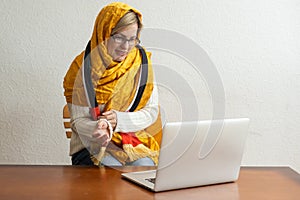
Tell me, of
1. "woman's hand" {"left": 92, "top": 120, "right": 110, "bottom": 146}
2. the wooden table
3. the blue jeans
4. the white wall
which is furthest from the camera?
the white wall

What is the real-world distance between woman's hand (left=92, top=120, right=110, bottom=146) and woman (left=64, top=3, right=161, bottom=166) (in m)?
0.07

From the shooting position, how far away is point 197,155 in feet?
4.71

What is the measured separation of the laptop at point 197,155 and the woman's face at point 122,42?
77 cm

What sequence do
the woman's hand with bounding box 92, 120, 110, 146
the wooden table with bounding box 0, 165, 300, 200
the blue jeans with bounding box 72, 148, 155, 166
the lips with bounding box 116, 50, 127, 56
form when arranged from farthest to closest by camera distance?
the lips with bounding box 116, 50, 127, 56, the blue jeans with bounding box 72, 148, 155, 166, the woman's hand with bounding box 92, 120, 110, 146, the wooden table with bounding box 0, 165, 300, 200

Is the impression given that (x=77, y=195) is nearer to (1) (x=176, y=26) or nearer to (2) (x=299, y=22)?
(1) (x=176, y=26)

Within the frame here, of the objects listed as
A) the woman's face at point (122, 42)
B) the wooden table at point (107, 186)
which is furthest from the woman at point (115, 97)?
the wooden table at point (107, 186)

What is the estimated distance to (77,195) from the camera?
1342 millimetres

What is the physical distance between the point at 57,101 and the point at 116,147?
0.83 m

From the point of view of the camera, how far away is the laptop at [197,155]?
4.56ft

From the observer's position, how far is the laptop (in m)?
1.39

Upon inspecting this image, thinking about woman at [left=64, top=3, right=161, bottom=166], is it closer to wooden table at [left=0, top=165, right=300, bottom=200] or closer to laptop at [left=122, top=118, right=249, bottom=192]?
wooden table at [left=0, top=165, right=300, bottom=200]

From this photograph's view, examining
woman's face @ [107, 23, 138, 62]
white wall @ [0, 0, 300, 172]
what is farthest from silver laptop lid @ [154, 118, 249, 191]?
white wall @ [0, 0, 300, 172]

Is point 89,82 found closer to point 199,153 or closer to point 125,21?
point 125,21

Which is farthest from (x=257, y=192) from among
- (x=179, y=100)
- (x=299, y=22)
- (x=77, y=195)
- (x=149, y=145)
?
(x=299, y=22)
